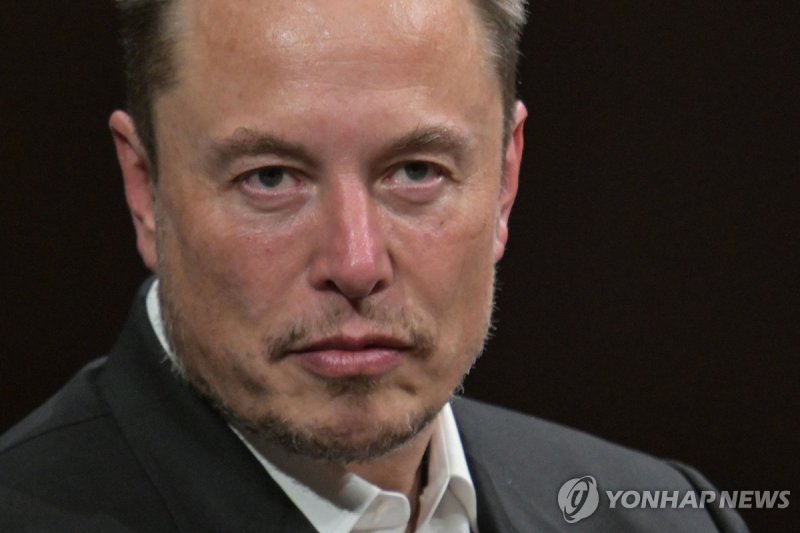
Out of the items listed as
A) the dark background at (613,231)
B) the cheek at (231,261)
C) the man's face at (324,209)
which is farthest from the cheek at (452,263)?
the dark background at (613,231)

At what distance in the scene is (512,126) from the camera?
1.94 m

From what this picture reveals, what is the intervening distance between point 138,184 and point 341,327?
15.0 inches

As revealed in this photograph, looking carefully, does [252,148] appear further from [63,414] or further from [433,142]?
[63,414]

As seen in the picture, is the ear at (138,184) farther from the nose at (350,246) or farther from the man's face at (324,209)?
the nose at (350,246)

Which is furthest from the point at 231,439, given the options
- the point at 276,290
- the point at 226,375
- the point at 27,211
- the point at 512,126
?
the point at 27,211

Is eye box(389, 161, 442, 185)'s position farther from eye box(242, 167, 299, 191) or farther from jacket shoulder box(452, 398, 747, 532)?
jacket shoulder box(452, 398, 747, 532)

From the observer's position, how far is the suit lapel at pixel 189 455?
1.75 meters

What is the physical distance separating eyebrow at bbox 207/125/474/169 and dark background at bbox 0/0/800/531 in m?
0.74

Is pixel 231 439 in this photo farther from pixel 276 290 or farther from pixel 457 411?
pixel 457 411

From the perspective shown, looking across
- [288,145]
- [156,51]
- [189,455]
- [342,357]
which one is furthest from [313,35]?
[189,455]

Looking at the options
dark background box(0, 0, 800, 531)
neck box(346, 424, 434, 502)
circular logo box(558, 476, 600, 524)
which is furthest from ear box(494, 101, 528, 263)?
dark background box(0, 0, 800, 531)

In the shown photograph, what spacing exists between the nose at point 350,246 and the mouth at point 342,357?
54 millimetres

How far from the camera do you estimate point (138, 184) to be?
1.89 metres

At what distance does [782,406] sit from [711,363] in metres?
0.14
